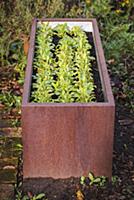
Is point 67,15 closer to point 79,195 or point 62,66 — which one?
point 62,66

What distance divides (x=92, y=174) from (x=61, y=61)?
3.44 feet

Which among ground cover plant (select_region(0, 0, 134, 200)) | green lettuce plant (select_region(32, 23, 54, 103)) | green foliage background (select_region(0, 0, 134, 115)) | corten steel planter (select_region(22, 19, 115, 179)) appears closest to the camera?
corten steel planter (select_region(22, 19, 115, 179))

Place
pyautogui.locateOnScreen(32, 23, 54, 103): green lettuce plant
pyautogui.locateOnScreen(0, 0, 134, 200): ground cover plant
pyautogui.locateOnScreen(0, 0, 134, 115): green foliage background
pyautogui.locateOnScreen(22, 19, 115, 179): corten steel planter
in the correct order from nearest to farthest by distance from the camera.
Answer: pyautogui.locateOnScreen(22, 19, 115, 179): corten steel planter, pyautogui.locateOnScreen(0, 0, 134, 200): ground cover plant, pyautogui.locateOnScreen(32, 23, 54, 103): green lettuce plant, pyautogui.locateOnScreen(0, 0, 134, 115): green foliage background

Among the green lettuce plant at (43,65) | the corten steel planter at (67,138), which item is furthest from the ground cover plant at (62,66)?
the corten steel planter at (67,138)

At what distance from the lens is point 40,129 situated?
131 inches

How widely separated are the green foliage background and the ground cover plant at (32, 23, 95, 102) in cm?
56

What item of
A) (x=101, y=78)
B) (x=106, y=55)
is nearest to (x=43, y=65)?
(x=101, y=78)

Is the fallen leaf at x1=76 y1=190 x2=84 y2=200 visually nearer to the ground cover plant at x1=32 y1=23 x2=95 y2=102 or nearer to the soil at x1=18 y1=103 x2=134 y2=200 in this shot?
the soil at x1=18 y1=103 x2=134 y2=200

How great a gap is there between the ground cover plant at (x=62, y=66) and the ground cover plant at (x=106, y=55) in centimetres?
52

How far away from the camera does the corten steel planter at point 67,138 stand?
10.8 feet

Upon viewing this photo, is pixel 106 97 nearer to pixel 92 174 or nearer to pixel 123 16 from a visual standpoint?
pixel 92 174

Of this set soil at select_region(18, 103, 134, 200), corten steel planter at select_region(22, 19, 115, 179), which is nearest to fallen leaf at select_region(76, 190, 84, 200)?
soil at select_region(18, 103, 134, 200)

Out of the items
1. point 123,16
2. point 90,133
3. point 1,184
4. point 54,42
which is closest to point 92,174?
point 90,133

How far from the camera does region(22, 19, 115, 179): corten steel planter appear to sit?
10.8ft
